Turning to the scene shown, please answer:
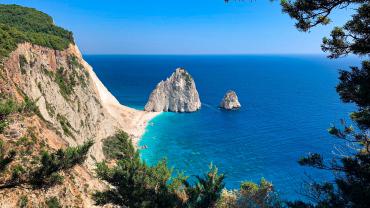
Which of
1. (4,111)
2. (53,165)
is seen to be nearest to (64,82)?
(53,165)

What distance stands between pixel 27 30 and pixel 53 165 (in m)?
62.8

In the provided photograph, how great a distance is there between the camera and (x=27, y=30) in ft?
232

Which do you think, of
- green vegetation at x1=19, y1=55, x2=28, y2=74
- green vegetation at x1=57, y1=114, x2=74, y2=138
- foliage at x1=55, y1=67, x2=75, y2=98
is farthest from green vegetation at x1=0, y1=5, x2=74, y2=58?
green vegetation at x1=57, y1=114, x2=74, y2=138

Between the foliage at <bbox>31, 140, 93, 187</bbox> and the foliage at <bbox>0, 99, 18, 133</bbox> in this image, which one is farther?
the foliage at <bbox>31, 140, 93, 187</bbox>

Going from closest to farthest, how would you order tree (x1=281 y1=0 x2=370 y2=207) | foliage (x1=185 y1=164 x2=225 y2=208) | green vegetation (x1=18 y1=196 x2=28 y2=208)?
tree (x1=281 y1=0 x2=370 y2=207) → foliage (x1=185 y1=164 x2=225 y2=208) → green vegetation (x1=18 y1=196 x2=28 y2=208)

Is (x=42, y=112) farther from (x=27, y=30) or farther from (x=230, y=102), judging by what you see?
(x=230, y=102)

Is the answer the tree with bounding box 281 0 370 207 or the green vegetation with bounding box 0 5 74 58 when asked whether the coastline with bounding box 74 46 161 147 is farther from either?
the tree with bounding box 281 0 370 207

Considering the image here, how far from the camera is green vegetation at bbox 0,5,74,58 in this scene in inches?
1780

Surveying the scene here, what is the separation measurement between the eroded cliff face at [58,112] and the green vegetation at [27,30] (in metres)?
1.14

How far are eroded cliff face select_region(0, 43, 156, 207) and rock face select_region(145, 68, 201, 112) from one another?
2584 centimetres

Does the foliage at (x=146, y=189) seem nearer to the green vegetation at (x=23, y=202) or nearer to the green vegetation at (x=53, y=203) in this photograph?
the green vegetation at (x=53, y=203)

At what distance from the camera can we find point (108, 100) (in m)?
108

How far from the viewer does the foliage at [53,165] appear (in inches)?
634

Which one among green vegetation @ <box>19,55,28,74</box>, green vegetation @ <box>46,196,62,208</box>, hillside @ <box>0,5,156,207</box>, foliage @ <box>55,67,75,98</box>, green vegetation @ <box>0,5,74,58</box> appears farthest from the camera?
foliage @ <box>55,67,75,98</box>
